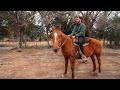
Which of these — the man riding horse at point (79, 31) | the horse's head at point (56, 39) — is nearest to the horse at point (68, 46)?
the horse's head at point (56, 39)

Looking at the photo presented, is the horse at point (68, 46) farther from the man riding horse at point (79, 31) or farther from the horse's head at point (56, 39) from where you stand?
the man riding horse at point (79, 31)

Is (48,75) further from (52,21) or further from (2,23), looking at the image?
(2,23)

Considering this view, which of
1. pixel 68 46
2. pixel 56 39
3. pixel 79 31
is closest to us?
pixel 56 39

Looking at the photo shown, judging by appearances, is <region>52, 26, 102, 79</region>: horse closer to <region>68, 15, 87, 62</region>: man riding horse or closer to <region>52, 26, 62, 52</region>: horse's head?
<region>52, 26, 62, 52</region>: horse's head

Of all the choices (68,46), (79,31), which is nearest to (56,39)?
(68,46)

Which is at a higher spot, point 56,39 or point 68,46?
point 56,39

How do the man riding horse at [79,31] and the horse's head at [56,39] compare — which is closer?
the horse's head at [56,39]

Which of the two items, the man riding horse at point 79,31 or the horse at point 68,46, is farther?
the man riding horse at point 79,31

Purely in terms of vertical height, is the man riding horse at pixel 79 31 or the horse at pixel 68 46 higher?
the man riding horse at pixel 79 31

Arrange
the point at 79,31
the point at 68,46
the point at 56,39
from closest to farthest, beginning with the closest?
the point at 56,39 < the point at 68,46 < the point at 79,31

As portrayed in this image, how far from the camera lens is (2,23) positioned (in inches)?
947

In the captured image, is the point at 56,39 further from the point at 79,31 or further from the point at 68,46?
the point at 79,31

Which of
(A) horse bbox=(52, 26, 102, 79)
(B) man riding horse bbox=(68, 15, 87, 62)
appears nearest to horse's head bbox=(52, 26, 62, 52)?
(A) horse bbox=(52, 26, 102, 79)
